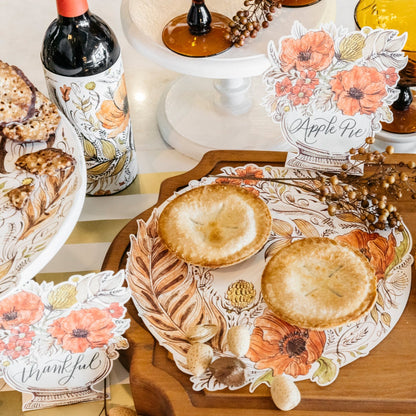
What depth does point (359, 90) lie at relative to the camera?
3.49ft

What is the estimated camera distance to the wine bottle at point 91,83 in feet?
3.22

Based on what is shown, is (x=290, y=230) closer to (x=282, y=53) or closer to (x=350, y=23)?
(x=282, y=53)

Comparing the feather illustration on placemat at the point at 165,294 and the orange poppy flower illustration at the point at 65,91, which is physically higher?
the orange poppy flower illustration at the point at 65,91

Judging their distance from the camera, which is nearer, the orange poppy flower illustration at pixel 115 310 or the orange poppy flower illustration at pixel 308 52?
the orange poppy flower illustration at pixel 115 310

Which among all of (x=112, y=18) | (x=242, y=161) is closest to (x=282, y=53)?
(x=242, y=161)

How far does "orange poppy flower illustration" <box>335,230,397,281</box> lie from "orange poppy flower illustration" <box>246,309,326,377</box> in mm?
158

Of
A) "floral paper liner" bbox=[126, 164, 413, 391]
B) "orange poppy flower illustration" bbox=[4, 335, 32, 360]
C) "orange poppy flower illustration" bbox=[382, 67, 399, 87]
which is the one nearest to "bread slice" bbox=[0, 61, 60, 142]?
"floral paper liner" bbox=[126, 164, 413, 391]

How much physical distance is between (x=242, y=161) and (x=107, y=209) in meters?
0.28

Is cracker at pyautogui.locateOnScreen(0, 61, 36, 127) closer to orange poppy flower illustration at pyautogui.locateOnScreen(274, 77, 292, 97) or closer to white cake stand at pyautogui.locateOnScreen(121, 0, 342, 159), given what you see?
white cake stand at pyautogui.locateOnScreen(121, 0, 342, 159)

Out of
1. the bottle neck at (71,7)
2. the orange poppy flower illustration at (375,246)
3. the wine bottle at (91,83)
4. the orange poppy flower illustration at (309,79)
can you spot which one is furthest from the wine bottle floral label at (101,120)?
the orange poppy flower illustration at (375,246)

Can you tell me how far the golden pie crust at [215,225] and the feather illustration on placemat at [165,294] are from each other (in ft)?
0.12

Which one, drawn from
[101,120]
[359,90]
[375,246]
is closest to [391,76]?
[359,90]

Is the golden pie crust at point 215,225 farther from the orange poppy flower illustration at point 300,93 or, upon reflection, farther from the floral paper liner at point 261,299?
the orange poppy flower illustration at point 300,93

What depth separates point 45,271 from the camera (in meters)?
1.12
